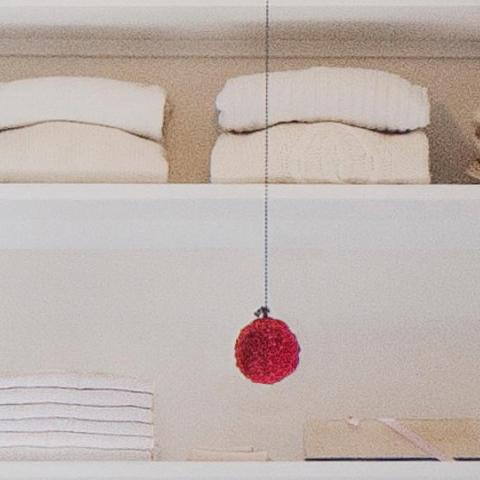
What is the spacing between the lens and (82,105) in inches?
57.6

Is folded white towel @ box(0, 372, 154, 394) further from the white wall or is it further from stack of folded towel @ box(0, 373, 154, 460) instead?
the white wall

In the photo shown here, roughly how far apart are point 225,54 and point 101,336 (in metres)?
0.51

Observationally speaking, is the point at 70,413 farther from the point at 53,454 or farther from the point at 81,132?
the point at 81,132

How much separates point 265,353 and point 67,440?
0.31 meters

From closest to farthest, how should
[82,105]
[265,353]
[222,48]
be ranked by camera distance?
[265,353], [82,105], [222,48]

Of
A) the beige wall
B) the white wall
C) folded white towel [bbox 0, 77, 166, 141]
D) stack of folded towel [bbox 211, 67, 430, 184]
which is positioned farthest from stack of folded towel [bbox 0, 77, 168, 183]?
the white wall

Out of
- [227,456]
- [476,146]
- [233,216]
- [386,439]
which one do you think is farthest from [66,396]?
[476,146]

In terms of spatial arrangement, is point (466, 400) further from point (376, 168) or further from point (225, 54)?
point (225, 54)

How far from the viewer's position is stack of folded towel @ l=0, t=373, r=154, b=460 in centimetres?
143

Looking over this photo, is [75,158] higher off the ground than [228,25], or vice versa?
[228,25]

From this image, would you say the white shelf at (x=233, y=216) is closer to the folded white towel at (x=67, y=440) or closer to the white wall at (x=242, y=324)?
the white wall at (x=242, y=324)

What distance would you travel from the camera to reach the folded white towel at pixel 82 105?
1463mm

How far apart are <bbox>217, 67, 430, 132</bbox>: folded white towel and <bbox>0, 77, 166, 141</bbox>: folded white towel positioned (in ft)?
0.47

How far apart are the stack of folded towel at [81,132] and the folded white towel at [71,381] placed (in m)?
0.28
